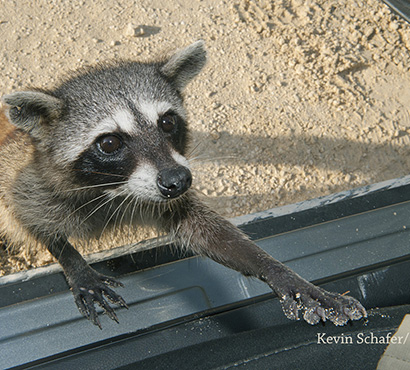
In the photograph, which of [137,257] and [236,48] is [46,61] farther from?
[137,257]

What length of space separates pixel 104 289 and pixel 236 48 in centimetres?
255

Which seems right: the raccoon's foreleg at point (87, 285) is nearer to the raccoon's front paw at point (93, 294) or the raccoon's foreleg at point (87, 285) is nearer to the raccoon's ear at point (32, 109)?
the raccoon's front paw at point (93, 294)

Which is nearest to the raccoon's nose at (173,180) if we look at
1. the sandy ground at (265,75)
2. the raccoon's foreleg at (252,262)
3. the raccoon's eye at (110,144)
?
the raccoon's eye at (110,144)

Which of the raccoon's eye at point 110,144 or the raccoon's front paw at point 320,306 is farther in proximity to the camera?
the raccoon's eye at point 110,144

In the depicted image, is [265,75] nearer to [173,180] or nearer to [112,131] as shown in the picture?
[112,131]

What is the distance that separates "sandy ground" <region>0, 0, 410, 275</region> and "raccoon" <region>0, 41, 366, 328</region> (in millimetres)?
958

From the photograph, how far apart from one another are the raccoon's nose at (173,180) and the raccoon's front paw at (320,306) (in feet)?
1.97

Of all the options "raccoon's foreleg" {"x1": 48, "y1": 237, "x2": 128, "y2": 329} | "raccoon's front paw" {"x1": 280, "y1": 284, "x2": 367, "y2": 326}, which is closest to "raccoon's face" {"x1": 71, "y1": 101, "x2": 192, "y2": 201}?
"raccoon's foreleg" {"x1": 48, "y1": 237, "x2": 128, "y2": 329}

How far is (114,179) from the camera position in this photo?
2188 mm

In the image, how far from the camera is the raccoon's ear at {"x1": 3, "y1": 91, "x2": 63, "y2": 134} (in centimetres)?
203

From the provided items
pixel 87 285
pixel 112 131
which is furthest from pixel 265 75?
pixel 87 285

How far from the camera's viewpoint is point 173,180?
1.98 meters

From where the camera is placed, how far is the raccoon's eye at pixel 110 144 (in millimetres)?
2139

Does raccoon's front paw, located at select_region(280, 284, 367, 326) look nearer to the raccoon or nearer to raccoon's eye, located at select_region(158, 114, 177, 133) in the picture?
the raccoon
